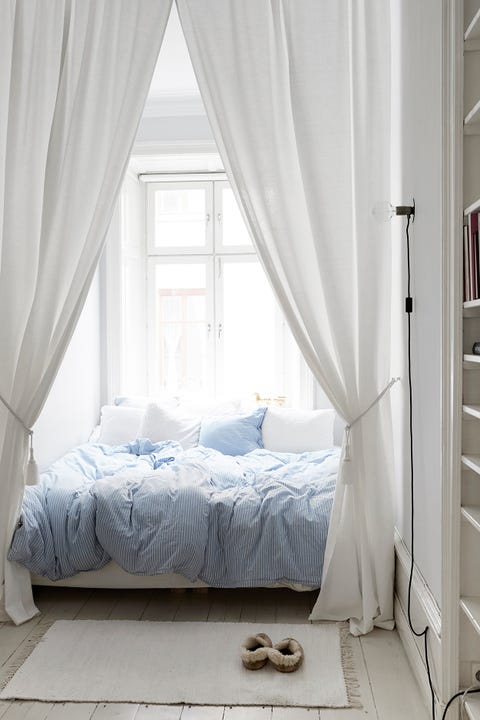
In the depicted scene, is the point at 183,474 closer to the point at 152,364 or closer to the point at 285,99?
the point at 285,99

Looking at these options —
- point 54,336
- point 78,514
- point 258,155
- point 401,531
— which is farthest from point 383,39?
point 78,514

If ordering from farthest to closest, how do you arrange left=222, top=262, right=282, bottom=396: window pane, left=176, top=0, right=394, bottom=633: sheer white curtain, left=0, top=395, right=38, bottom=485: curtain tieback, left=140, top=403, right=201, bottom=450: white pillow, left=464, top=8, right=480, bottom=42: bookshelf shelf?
left=222, top=262, right=282, bottom=396: window pane → left=140, top=403, right=201, bottom=450: white pillow → left=0, top=395, right=38, bottom=485: curtain tieback → left=176, top=0, right=394, bottom=633: sheer white curtain → left=464, top=8, right=480, bottom=42: bookshelf shelf

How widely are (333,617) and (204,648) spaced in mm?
564

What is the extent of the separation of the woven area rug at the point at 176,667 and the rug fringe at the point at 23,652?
0.02 meters

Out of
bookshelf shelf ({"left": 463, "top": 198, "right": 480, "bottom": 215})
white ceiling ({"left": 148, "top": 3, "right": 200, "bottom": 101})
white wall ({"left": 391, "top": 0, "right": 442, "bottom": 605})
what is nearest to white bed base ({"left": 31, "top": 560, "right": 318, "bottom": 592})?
white wall ({"left": 391, "top": 0, "right": 442, "bottom": 605})

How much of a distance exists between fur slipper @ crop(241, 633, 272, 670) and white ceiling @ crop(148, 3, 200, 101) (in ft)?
9.77

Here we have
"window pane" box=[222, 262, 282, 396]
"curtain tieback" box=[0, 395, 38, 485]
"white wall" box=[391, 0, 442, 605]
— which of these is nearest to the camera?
"white wall" box=[391, 0, 442, 605]

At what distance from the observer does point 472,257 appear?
72.0 inches

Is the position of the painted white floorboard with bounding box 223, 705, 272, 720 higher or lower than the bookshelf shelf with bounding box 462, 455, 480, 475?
lower

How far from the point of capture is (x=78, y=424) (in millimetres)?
4730

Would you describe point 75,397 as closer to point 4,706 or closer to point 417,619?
point 4,706

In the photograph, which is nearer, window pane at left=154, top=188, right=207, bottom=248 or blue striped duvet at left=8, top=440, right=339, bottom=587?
blue striped duvet at left=8, top=440, right=339, bottom=587

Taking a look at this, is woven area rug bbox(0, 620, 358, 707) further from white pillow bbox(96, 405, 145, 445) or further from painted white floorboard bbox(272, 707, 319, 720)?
white pillow bbox(96, 405, 145, 445)

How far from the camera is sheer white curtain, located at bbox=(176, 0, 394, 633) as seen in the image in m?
2.87
